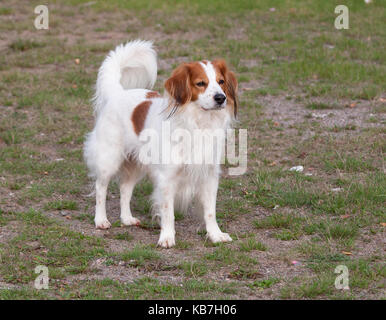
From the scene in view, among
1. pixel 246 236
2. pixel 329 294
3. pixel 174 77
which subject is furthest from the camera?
pixel 246 236

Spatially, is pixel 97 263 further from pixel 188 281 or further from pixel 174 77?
pixel 174 77

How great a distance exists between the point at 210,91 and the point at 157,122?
62 cm

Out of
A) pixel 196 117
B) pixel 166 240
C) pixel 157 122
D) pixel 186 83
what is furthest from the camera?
pixel 157 122

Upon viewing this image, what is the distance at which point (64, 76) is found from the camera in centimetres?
1062

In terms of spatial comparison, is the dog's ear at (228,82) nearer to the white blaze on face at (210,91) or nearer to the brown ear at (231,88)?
the brown ear at (231,88)

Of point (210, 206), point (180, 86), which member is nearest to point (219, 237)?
point (210, 206)

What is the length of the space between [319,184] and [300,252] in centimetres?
163

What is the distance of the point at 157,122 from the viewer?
225 inches

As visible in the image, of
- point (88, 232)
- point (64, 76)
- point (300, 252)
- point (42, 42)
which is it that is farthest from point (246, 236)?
point (42, 42)

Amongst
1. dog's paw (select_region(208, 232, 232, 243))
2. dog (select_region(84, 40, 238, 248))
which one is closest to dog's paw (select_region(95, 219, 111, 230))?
dog (select_region(84, 40, 238, 248))

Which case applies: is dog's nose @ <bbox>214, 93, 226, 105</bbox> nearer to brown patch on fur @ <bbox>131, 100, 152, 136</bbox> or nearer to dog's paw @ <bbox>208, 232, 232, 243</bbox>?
brown patch on fur @ <bbox>131, 100, 152, 136</bbox>

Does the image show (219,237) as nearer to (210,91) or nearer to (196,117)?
(196,117)

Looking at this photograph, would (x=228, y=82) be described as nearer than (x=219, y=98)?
No

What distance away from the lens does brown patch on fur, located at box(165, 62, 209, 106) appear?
5.38 metres
